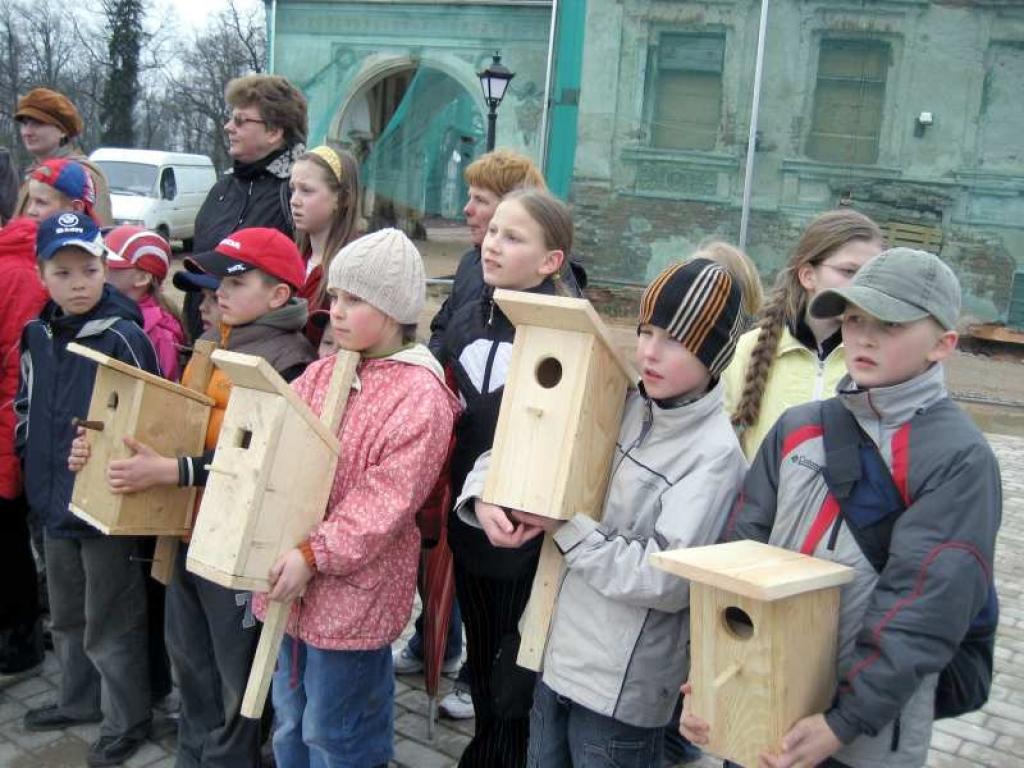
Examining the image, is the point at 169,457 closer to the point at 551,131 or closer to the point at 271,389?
the point at 271,389

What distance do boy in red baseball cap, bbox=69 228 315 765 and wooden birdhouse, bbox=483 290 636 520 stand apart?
40.9 inches

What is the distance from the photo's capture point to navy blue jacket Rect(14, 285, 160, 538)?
3.41 meters

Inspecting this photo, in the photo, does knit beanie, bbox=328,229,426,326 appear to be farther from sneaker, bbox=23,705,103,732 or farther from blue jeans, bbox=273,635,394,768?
sneaker, bbox=23,705,103,732

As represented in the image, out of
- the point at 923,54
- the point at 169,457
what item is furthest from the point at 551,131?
the point at 169,457

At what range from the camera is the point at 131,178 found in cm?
2331

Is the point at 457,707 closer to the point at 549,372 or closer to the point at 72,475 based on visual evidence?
the point at 72,475

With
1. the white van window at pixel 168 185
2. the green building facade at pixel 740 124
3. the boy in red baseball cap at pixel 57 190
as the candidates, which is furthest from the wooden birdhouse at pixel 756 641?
the white van window at pixel 168 185

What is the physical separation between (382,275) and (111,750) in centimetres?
202

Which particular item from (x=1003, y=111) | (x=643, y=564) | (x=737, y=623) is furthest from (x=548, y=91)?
(x=737, y=623)

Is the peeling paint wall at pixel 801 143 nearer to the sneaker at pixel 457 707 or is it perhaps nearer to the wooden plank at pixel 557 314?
the sneaker at pixel 457 707

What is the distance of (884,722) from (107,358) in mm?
2271

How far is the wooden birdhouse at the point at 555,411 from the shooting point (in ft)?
7.51

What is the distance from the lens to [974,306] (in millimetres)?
17766

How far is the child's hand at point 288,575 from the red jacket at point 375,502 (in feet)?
0.14
